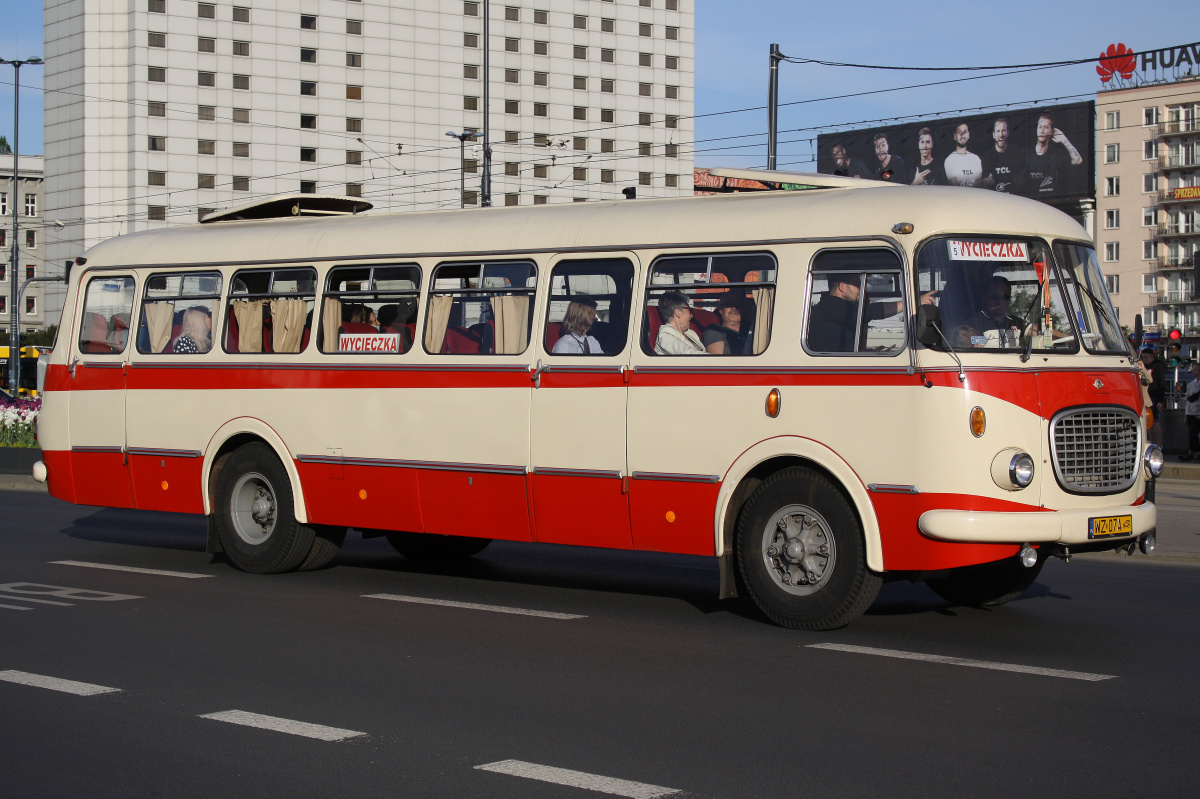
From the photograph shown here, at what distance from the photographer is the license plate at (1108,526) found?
29.6 ft

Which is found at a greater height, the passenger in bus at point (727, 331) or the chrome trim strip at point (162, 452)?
the passenger in bus at point (727, 331)

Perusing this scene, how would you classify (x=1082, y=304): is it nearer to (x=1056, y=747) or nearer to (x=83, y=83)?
(x=1056, y=747)

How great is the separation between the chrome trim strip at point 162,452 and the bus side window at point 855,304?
19.7 feet

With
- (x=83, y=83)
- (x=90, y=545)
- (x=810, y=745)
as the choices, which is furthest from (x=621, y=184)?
(x=810, y=745)

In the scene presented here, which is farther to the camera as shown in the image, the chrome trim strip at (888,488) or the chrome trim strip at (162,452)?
the chrome trim strip at (162,452)

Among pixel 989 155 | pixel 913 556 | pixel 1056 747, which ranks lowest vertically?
pixel 1056 747

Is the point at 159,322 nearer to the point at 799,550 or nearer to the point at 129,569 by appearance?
the point at 129,569

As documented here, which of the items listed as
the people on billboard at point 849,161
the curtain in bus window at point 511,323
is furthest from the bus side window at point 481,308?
the people on billboard at point 849,161

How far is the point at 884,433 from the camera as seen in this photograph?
9.09m

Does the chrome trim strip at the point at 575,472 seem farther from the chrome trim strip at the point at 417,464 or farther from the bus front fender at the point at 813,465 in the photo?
the bus front fender at the point at 813,465

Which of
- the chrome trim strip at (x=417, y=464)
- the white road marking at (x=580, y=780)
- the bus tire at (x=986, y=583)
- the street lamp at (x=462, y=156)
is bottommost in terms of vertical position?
the white road marking at (x=580, y=780)

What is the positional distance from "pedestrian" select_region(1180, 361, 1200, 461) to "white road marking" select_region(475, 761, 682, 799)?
21.3 m

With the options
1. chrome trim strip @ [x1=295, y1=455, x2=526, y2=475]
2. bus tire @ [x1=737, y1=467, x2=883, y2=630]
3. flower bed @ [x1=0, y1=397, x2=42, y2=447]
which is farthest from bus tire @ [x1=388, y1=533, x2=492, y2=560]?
flower bed @ [x1=0, y1=397, x2=42, y2=447]

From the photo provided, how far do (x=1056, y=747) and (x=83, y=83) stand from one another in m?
95.9
